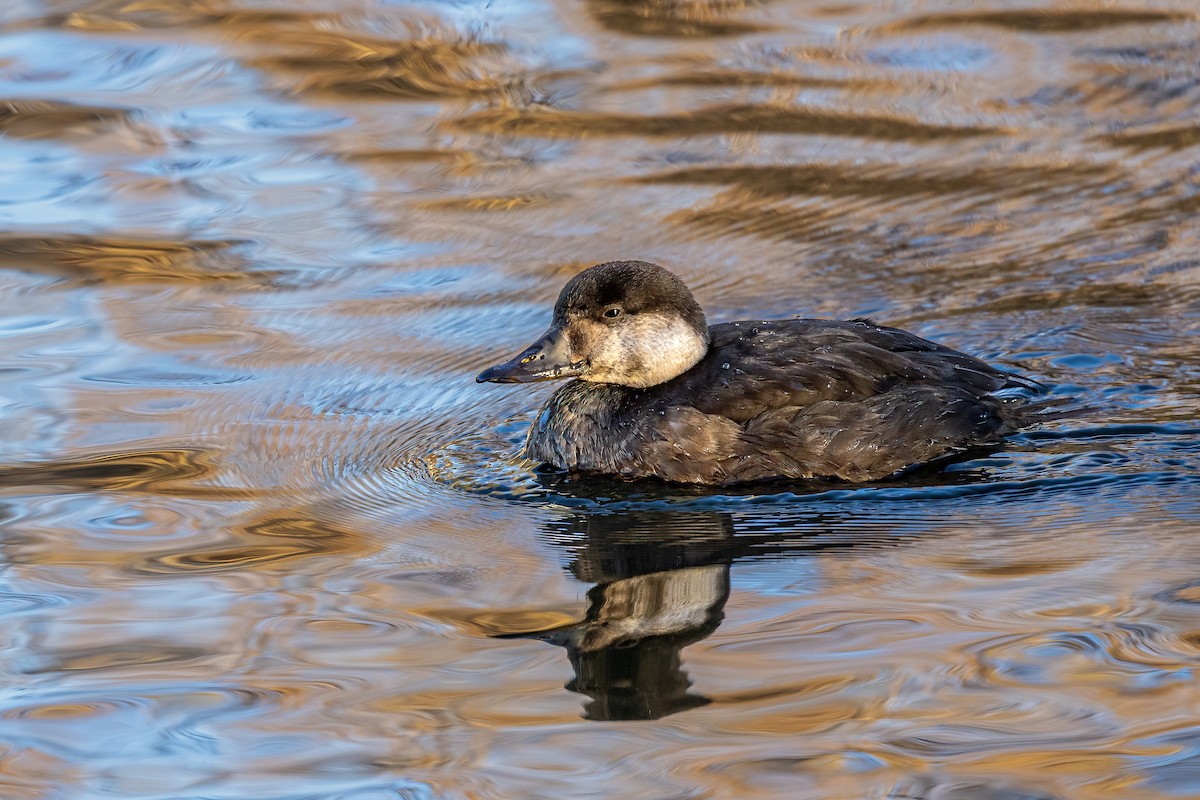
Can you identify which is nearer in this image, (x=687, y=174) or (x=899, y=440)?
(x=899, y=440)

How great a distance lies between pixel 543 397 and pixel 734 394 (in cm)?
153

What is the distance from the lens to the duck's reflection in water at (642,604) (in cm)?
480

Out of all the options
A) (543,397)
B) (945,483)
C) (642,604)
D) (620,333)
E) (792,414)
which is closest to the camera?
(642,604)

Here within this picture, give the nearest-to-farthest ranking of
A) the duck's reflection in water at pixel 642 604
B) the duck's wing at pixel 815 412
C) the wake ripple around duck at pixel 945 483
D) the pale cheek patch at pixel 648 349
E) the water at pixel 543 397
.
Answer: the water at pixel 543 397
the duck's reflection in water at pixel 642 604
the wake ripple around duck at pixel 945 483
the duck's wing at pixel 815 412
the pale cheek patch at pixel 648 349

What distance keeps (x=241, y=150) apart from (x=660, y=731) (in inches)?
289

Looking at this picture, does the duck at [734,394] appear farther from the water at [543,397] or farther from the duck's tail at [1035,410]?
the water at [543,397]

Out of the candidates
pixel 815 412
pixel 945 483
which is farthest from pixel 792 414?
pixel 945 483

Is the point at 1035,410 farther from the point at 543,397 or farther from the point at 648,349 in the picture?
the point at 543,397

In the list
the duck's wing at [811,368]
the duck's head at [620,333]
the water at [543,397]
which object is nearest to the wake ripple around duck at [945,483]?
the water at [543,397]

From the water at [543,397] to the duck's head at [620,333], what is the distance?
453 mm

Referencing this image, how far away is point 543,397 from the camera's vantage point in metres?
7.81

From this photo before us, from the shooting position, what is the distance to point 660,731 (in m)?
4.55

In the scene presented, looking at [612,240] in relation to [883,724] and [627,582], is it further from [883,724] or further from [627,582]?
[883,724]

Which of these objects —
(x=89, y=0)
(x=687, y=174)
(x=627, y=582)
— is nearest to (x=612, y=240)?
(x=687, y=174)
